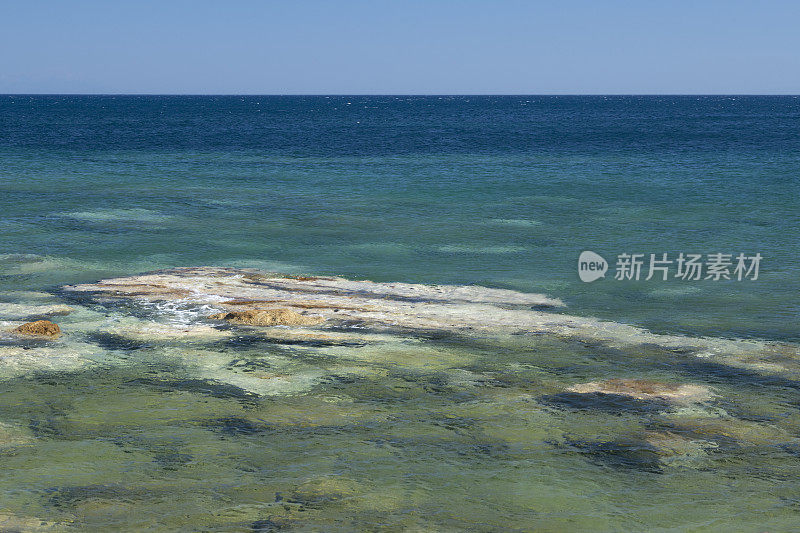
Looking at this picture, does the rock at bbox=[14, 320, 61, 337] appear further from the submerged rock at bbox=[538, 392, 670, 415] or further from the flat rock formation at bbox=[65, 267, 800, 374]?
the submerged rock at bbox=[538, 392, 670, 415]

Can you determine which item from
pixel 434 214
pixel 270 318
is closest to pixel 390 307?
pixel 270 318

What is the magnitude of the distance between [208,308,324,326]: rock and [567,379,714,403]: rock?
5846 millimetres

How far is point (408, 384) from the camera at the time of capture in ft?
45.0

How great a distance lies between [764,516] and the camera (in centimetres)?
959

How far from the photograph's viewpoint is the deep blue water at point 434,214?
22281 millimetres

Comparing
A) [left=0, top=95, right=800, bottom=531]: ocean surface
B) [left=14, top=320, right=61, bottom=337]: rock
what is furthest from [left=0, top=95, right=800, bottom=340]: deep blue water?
[left=14, top=320, right=61, bottom=337]: rock

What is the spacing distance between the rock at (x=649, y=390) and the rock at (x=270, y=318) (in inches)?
230

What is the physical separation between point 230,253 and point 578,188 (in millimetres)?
22160

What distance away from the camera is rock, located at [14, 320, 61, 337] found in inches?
626

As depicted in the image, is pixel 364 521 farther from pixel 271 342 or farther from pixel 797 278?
pixel 797 278

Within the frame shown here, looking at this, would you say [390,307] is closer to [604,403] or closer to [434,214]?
[604,403]

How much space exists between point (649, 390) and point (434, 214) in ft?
73.4

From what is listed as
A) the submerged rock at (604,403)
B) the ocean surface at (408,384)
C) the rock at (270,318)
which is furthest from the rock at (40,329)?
the submerged rock at (604,403)

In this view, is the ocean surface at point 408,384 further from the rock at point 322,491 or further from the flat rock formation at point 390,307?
the flat rock formation at point 390,307
